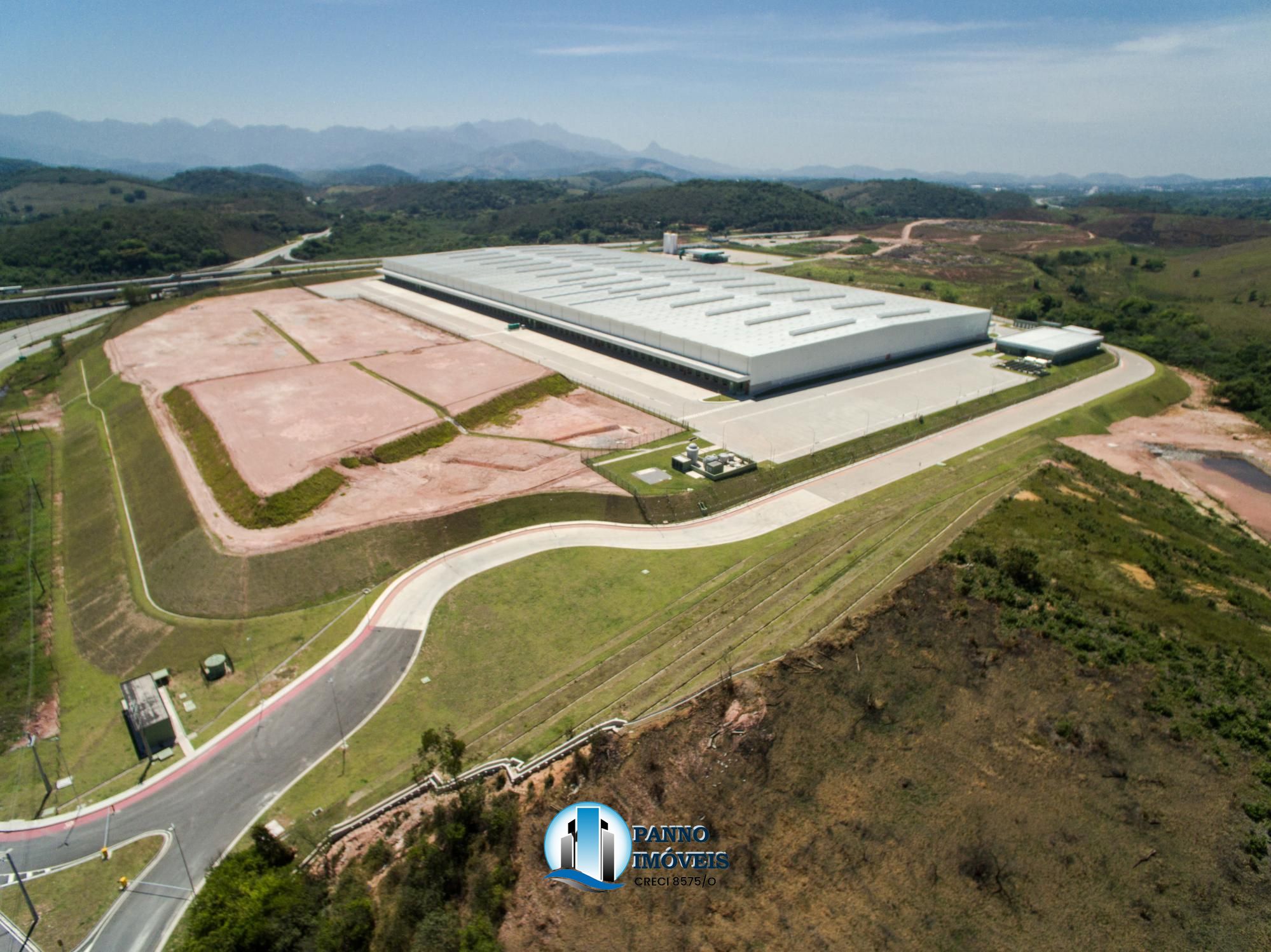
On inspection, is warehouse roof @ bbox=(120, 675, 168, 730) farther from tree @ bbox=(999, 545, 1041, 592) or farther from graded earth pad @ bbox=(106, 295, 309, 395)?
graded earth pad @ bbox=(106, 295, 309, 395)

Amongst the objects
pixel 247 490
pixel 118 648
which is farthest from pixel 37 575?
pixel 247 490

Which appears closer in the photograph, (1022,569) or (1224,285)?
(1022,569)

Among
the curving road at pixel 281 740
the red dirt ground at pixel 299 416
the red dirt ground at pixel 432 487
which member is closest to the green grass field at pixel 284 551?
the red dirt ground at pixel 432 487

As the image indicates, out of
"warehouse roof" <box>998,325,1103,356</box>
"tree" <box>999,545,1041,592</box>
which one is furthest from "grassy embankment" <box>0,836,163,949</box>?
"warehouse roof" <box>998,325,1103,356</box>

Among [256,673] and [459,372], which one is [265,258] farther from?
[256,673]

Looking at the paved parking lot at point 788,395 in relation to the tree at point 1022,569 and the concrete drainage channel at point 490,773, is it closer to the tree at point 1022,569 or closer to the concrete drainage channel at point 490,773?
the tree at point 1022,569

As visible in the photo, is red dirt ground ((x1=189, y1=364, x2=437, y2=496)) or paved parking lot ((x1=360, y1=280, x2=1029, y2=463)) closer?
red dirt ground ((x1=189, y1=364, x2=437, y2=496))
